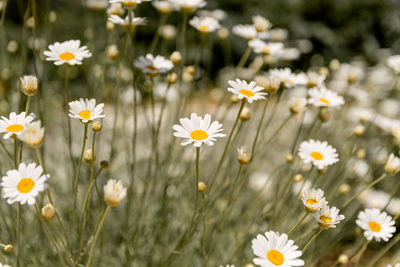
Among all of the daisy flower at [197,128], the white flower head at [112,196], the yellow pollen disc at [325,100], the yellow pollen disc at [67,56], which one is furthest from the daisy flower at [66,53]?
the yellow pollen disc at [325,100]

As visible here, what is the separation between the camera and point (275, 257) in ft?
3.43

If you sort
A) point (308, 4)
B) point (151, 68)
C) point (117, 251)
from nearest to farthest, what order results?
point (151, 68) < point (117, 251) < point (308, 4)

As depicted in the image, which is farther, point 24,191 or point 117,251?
point 117,251

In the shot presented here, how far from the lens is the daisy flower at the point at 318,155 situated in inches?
55.1

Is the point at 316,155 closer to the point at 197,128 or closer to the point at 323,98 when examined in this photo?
the point at 323,98

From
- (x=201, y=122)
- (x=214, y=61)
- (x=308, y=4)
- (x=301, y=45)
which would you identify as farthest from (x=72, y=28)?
(x=201, y=122)

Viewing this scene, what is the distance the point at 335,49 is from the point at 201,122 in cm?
432

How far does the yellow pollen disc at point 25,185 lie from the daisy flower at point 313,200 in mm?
710

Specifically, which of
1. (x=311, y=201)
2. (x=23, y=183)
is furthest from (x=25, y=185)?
(x=311, y=201)

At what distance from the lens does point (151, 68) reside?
62.1 inches

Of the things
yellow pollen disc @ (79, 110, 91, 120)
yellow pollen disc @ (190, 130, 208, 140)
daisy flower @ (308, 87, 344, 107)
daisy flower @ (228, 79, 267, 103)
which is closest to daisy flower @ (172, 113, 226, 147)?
yellow pollen disc @ (190, 130, 208, 140)

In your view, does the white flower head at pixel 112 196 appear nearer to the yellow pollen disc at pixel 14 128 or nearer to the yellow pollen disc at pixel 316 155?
the yellow pollen disc at pixel 14 128

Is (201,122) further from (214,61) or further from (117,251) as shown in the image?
(214,61)

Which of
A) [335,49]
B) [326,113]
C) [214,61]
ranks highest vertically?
[326,113]
